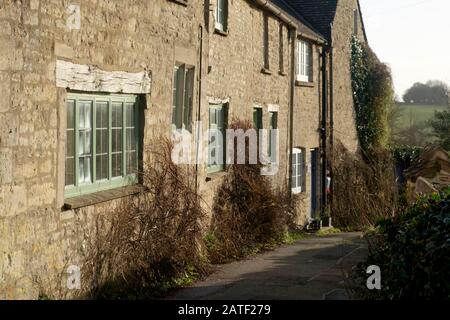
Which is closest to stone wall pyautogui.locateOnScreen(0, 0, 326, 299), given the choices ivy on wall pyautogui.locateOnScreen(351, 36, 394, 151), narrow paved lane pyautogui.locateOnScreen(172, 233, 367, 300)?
narrow paved lane pyautogui.locateOnScreen(172, 233, 367, 300)

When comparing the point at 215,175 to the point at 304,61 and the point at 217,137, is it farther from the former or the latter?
the point at 304,61

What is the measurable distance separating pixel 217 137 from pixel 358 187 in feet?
31.8

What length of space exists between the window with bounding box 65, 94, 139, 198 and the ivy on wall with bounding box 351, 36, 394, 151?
17.4 metres

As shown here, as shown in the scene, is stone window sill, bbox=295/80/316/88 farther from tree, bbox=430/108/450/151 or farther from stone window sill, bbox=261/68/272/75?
tree, bbox=430/108/450/151

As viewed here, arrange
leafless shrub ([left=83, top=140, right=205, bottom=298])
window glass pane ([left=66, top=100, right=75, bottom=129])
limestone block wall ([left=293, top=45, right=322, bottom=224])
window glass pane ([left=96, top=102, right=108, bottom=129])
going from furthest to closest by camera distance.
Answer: limestone block wall ([left=293, top=45, right=322, bottom=224]) < window glass pane ([left=96, top=102, right=108, bottom=129]) < leafless shrub ([left=83, top=140, right=205, bottom=298]) < window glass pane ([left=66, top=100, right=75, bottom=129])

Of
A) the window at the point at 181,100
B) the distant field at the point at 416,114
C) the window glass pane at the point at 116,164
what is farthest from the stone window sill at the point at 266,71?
the distant field at the point at 416,114

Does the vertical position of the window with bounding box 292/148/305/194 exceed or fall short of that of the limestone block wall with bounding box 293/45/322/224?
it falls short

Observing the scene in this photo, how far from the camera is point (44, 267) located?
7531mm

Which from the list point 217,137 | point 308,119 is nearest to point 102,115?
point 217,137

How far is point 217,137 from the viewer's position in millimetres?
14281

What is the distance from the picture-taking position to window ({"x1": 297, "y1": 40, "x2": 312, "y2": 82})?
21.4m

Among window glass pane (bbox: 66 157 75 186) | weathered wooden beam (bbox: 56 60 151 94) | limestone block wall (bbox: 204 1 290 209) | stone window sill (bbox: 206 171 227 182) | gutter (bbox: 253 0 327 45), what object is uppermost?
gutter (bbox: 253 0 327 45)

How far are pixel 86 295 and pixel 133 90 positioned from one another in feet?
9.63
